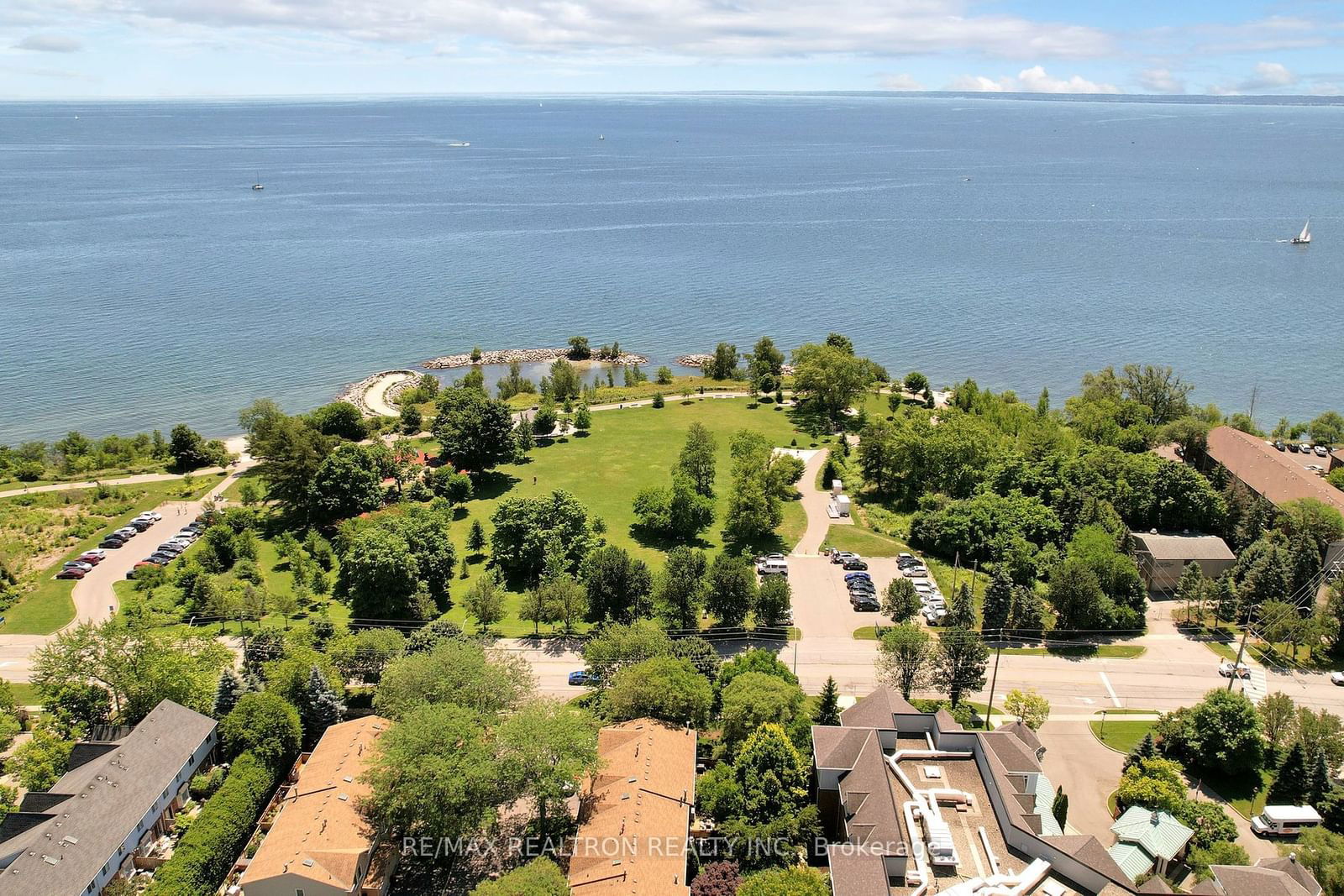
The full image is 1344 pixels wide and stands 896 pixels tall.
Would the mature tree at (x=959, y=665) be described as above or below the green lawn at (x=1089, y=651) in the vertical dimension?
above

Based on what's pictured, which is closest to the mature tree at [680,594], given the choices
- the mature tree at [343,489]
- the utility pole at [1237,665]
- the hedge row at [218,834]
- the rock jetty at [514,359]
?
the hedge row at [218,834]

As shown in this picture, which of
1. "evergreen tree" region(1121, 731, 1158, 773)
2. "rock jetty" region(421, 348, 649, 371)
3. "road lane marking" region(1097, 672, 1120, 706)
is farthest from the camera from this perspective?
"rock jetty" region(421, 348, 649, 371)

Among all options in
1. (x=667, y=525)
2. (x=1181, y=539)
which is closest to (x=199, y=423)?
(x=667, y=525)

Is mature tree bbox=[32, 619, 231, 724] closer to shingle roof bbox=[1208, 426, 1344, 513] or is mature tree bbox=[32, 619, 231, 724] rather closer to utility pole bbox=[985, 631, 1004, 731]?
utility pole bbox=[985, 631, 1004, 731]

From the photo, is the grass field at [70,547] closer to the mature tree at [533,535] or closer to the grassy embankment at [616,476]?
the grassy embankment at [616,476]

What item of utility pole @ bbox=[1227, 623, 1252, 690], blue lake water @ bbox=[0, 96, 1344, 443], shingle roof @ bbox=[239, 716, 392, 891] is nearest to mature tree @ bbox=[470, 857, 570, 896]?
shingle roof @ bbox=[239, 716, 392, 891]
